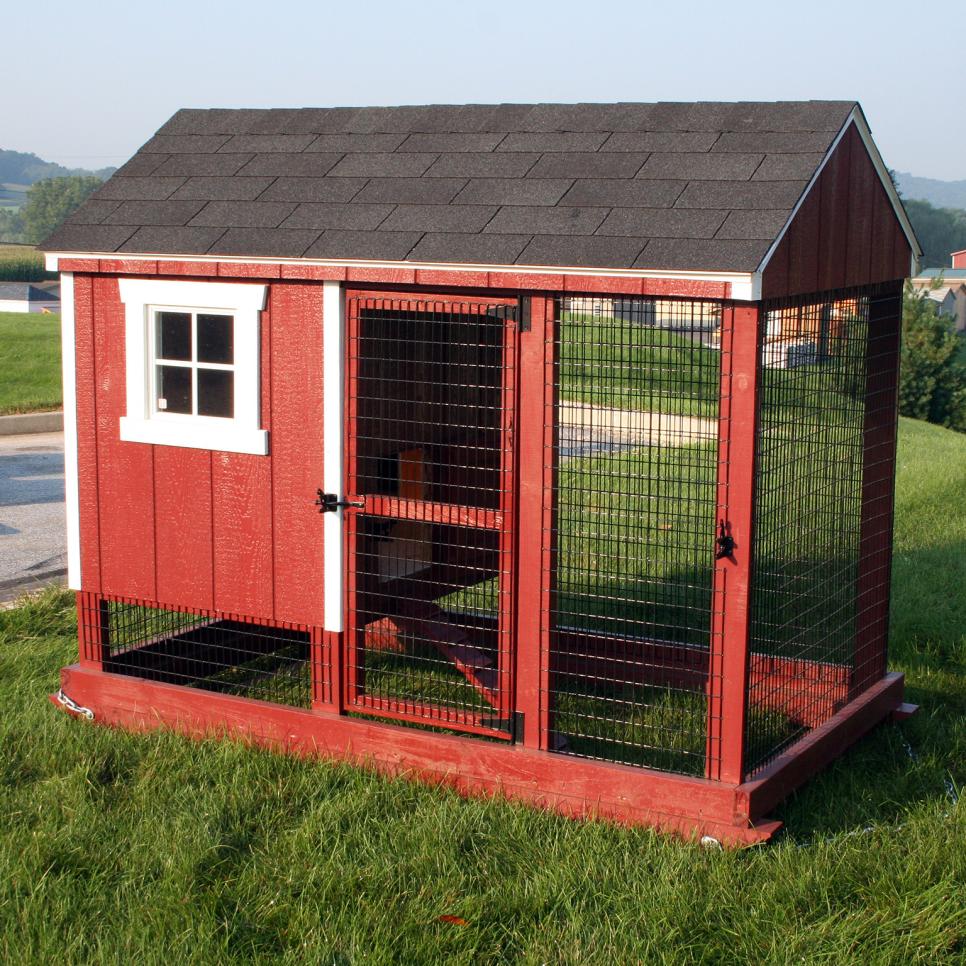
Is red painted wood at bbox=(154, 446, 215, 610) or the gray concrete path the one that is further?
the gray concrete path

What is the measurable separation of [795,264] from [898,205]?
1.36 m

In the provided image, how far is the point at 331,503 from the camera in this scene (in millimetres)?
5469

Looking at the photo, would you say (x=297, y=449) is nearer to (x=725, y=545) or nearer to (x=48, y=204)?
(x=725, y=545)

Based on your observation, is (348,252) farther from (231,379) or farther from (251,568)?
(251,568)

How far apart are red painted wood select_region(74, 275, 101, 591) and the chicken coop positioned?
0.01 m

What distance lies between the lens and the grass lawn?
13.2 ft

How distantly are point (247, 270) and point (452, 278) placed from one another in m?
0.99

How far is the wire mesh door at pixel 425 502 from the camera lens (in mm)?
5281

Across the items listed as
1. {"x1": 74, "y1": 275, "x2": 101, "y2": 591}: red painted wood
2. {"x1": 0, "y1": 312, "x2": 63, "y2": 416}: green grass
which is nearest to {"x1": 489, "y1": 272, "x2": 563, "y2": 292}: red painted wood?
{"x1": 74, "y1": 275, "x2": 101, "y2": 591}: red painted wood

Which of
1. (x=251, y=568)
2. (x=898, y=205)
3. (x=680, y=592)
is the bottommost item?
(x=680, y=592)

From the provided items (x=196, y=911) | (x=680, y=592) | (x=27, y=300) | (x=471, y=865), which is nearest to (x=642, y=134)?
(x=471, y=865)

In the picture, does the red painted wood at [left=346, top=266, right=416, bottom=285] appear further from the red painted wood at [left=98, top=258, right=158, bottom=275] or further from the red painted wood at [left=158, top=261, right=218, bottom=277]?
the red painted wood at [left=98, top=258, right=158, bottom=275]

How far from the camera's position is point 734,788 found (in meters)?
4.78

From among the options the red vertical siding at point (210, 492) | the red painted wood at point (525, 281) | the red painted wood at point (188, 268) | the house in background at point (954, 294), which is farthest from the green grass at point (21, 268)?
the red painted wood at point (525, 281)
